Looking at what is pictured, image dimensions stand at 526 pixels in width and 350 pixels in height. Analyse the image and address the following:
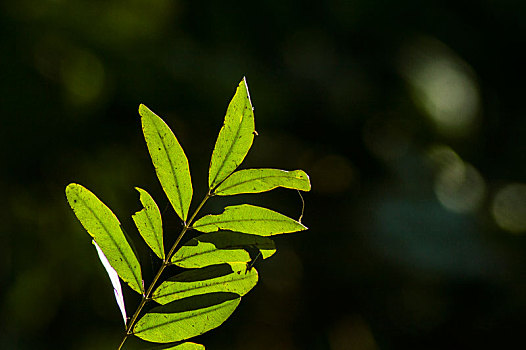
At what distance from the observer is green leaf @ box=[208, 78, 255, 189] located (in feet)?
0.57

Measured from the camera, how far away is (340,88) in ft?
4.07

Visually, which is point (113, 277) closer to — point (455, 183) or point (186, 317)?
point (186, 317)

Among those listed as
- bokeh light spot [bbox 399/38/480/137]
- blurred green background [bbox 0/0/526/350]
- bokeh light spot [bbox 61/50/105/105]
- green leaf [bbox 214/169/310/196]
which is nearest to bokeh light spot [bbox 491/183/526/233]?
blurred green background [bbox 0/0/526/350]

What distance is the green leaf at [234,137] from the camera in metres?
0.17

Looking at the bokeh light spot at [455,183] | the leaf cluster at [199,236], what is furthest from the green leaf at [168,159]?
the bokeh light spot at [455,183]

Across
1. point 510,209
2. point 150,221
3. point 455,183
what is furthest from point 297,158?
point 150,221

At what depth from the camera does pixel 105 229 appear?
→ 179 mm

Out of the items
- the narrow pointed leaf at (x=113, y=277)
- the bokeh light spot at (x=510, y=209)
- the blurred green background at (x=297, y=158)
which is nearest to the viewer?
the narrow pointed leaf at (x=113, y=277)

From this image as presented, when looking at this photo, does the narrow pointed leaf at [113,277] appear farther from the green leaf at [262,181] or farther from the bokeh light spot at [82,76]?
the bokeh light spot at [82,76]

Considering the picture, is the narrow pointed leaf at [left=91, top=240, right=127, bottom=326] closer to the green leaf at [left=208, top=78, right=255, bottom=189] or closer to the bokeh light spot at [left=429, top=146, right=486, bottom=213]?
the green leaf at [left=208, top=78, right=255, bottom=189]

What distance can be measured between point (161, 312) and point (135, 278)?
1 cm

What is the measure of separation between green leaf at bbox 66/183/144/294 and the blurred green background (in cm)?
88

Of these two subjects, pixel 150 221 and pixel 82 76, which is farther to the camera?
pixel 82 76

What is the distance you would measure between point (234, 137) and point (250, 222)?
0.02m
